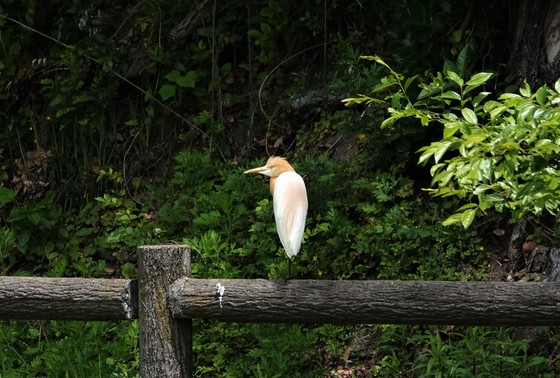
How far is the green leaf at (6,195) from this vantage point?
7.07 metres

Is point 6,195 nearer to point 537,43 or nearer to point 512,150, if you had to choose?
point 537,43

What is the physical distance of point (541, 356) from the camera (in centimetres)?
488

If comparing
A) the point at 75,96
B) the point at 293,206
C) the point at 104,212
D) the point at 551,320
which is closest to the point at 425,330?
the point at 293,206

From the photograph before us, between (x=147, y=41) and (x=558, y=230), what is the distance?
3.60m

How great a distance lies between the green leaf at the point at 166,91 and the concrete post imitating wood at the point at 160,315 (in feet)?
11.1

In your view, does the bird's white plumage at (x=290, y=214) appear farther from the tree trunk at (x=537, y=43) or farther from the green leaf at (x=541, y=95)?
the tree trunk at (x=537, y=43)

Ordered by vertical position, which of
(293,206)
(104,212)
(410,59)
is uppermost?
(410,59)

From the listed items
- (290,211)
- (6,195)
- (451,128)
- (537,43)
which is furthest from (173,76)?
(451,128)

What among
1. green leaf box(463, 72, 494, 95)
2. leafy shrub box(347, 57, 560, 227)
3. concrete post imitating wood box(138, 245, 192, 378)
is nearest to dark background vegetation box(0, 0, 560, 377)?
concrete post imitating wood box(138, 245, 192, 378)

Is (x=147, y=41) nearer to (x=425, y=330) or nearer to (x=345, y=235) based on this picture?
(x=345, y=235)

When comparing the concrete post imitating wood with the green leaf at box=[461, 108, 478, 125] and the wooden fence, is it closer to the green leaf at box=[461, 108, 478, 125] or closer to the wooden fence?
the wooden fence

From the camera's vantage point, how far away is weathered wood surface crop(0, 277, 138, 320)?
3.98 m

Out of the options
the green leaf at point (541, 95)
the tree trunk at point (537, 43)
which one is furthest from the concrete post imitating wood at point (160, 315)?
the tree trunk at point (537, 43)

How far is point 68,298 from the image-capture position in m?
4.02
